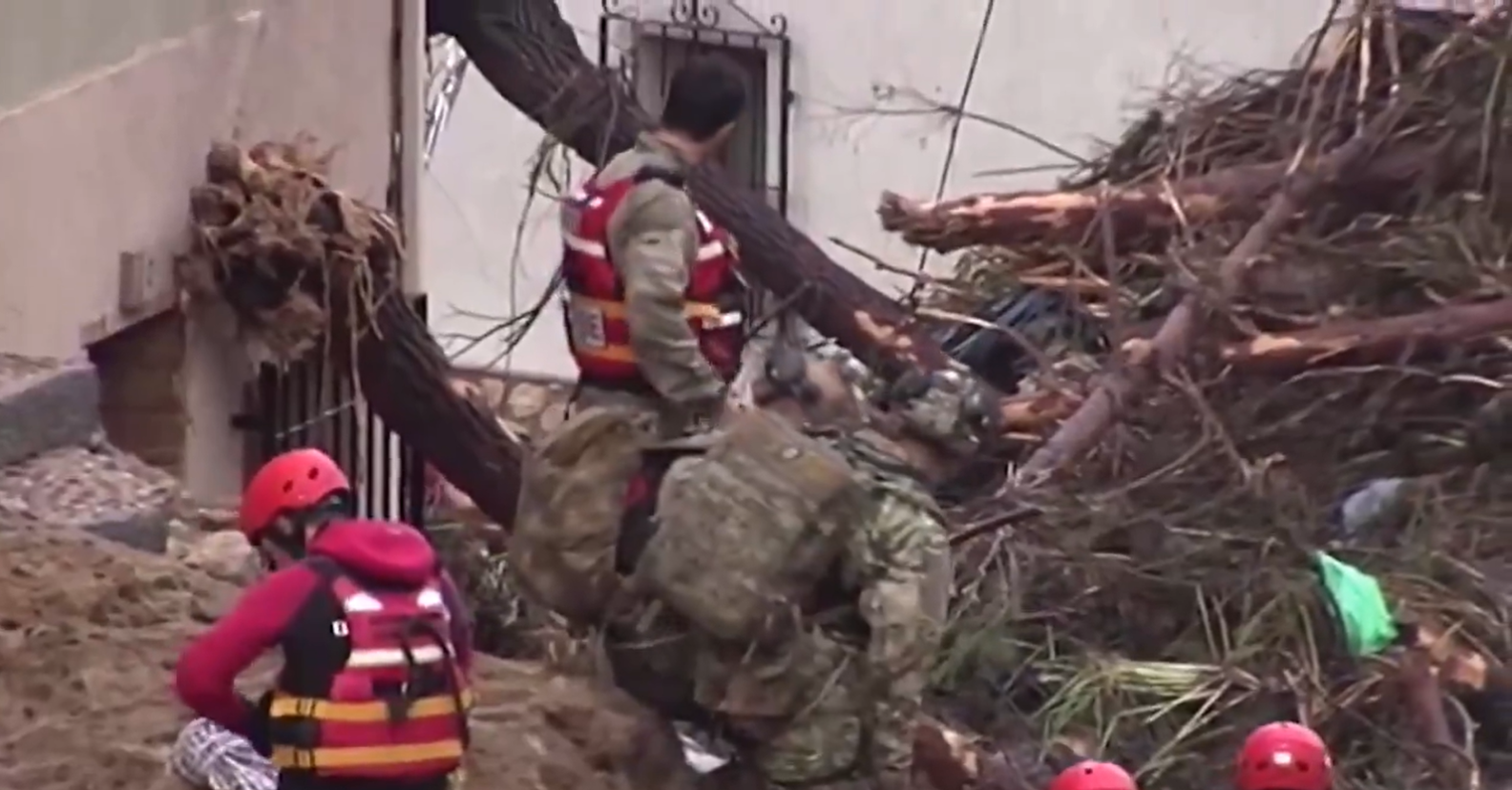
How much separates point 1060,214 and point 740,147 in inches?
226

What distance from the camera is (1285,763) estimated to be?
5062 millimetres

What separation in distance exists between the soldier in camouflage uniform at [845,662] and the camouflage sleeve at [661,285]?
0.30 m

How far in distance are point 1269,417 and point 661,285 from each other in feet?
9.48

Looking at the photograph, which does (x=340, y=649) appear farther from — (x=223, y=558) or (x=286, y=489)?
(x=223, y=558)

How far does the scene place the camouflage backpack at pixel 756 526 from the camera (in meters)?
5.25

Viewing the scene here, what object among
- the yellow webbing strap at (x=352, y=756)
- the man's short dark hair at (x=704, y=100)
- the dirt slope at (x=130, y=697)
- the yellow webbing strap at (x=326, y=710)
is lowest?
the dirt slope at (x=130, y=697)

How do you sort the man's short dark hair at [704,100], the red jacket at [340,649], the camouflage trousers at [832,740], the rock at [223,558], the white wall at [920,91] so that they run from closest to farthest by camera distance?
the red jacket at [340,649] → the camouflage trousers at [832,740] → the man's short dark hair at [704,100] → the rock at [223,558] → the white wall at [920,91]

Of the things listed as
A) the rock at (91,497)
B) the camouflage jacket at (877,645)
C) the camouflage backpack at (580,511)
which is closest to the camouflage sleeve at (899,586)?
the camouflage jacket at (877,645)

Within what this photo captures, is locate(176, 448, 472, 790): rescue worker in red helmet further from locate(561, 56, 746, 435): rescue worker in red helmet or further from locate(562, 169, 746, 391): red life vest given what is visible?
locate(562, 169, 746, 391): red life vest

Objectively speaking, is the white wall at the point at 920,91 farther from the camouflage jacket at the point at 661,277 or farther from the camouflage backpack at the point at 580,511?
the camouflage backpack at the point at 580,511

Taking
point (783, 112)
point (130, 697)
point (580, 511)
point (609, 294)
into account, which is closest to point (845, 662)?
point (580, 511)

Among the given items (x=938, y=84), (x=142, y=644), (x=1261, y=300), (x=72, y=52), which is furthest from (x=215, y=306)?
(x=938, y=84)

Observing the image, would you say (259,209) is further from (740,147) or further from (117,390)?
(740,147)

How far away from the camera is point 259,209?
8.44m
